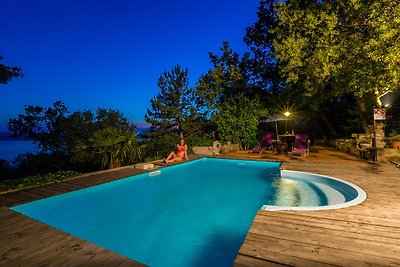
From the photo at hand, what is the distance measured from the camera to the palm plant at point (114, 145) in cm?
861

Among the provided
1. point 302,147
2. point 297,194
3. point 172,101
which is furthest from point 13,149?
point 297,194

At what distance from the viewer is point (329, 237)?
296cm

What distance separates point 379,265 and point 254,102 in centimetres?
1226

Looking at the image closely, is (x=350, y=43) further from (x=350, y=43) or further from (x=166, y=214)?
(x=166, y=214)

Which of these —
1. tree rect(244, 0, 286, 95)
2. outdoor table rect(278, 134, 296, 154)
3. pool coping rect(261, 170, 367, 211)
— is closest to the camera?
pool coping rect(261, 170, 367, 211)

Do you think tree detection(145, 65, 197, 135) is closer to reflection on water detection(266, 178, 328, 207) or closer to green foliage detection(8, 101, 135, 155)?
green foliage detection(8, 101, 135, 155)

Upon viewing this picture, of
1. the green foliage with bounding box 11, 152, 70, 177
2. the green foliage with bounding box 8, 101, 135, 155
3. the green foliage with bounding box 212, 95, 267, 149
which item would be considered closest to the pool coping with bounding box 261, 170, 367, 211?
the green foliage with bounding box 212, 95, 267, 149

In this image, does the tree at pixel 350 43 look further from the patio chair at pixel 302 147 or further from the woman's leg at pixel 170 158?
the woman's leg at pixel 170 158

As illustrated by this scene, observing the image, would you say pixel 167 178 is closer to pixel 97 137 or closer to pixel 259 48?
pixel 97 137

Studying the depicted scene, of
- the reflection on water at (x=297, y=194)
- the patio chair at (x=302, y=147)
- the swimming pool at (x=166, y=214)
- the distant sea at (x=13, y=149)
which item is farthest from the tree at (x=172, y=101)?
the reflection on water at (x=297, y=194)

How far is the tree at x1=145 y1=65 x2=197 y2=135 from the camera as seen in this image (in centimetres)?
2014

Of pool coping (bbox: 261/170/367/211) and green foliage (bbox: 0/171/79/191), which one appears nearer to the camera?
pool coping (bbox: 261/170/367/211)

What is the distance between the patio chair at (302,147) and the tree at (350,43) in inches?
111

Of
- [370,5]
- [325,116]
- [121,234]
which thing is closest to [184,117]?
[325,116]
